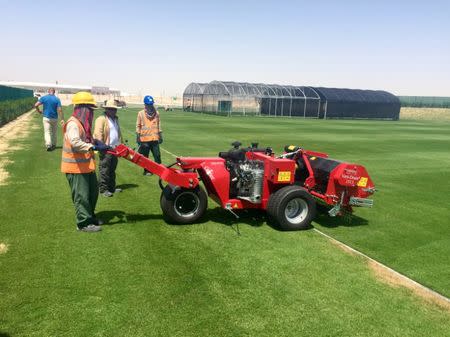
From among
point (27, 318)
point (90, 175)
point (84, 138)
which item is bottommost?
point (27, 318)

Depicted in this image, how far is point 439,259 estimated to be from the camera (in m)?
5.45

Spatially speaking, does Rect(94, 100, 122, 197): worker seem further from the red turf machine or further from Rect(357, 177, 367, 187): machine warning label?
Rect(357, 177, 367, 187): machine warning label

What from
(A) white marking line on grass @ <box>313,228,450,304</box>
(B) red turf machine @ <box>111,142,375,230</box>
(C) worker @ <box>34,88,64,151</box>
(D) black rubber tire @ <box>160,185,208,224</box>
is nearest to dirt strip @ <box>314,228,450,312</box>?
(A) white marking line on grass @ <box>313,228,450,304</box>

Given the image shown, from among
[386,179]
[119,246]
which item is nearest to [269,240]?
[119,246]

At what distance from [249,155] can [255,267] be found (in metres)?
2.35

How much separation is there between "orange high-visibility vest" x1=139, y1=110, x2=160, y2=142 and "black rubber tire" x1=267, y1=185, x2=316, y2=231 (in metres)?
4.48

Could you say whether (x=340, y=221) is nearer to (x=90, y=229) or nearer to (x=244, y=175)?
(x=244, y=175)

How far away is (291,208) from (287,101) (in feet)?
136

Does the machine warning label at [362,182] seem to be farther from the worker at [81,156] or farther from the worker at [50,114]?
the worker at [50,114]

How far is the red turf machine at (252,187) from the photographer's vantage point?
241 inches

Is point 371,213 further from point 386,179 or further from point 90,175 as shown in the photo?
point 90,175

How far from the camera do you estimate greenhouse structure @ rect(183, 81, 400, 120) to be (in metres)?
44.1

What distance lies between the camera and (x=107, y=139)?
811 cm

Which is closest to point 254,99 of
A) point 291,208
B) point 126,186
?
point 126,186
